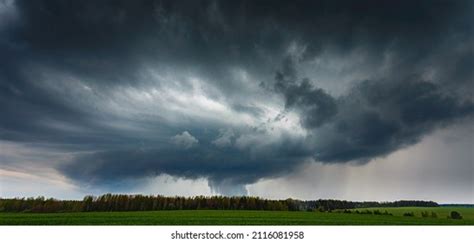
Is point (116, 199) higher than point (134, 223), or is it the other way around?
point (116, 199)

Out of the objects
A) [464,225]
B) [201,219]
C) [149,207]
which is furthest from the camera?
[149,207]

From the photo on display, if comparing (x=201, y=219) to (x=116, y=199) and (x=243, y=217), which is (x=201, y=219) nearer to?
(x=243, y=217)

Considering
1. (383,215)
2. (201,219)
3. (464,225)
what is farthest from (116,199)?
(464,225)

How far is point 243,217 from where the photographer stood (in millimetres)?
16156
